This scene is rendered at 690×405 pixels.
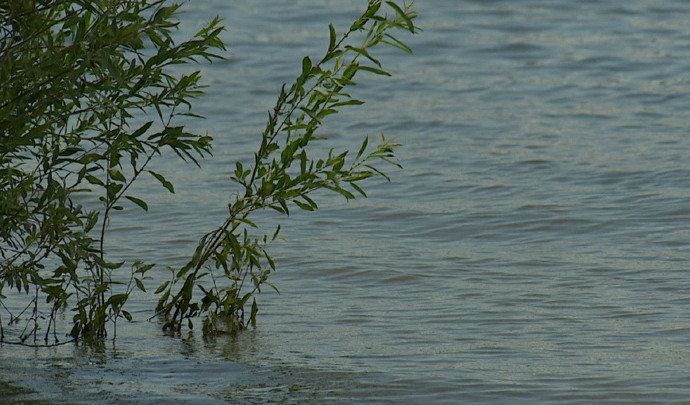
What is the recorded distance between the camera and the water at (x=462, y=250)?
520cm

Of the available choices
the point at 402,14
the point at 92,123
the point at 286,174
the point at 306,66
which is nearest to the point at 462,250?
the point at 286,174

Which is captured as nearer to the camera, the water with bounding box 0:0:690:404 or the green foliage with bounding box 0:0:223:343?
the green foliage with bounding box 0:0:223:343

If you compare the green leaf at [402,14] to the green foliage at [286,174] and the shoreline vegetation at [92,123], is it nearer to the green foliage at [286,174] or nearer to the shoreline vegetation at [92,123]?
the shoreline vegetation at [92,123]

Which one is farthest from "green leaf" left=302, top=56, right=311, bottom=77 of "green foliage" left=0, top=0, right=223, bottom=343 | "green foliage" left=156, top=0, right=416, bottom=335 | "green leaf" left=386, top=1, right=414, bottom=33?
"green leaf" left=386, top=1, right=414, bottom=33

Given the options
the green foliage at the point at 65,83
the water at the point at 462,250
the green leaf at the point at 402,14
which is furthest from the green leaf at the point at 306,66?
the water at the point at 462,250

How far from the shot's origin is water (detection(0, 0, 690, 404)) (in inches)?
205

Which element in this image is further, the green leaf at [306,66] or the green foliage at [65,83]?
the green leaf at [306,66]

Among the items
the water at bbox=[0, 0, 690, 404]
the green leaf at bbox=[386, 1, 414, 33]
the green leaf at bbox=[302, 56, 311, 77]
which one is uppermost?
the green leaf at bbox=[386, 1, 414, 33]

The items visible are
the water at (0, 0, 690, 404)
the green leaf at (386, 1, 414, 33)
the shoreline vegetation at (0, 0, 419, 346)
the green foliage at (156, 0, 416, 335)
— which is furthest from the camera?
the green foliage at (156, 0, 416, 335)

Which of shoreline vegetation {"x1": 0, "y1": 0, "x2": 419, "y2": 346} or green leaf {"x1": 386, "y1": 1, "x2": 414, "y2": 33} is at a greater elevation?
green leaf {"x1": 386, "y1": 1, "x2": 414, "y2": 33}

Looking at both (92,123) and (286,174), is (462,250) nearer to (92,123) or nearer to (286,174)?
(286,174)

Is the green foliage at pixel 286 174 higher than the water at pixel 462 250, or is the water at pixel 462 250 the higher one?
the green foliage at pixel 286 174

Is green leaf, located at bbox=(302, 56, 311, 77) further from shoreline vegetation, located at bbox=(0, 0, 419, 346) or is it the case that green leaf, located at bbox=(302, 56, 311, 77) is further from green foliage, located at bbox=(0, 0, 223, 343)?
green foliage, located at bbox=(0, 0, 223, 343)

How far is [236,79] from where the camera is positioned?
15.9 meters
